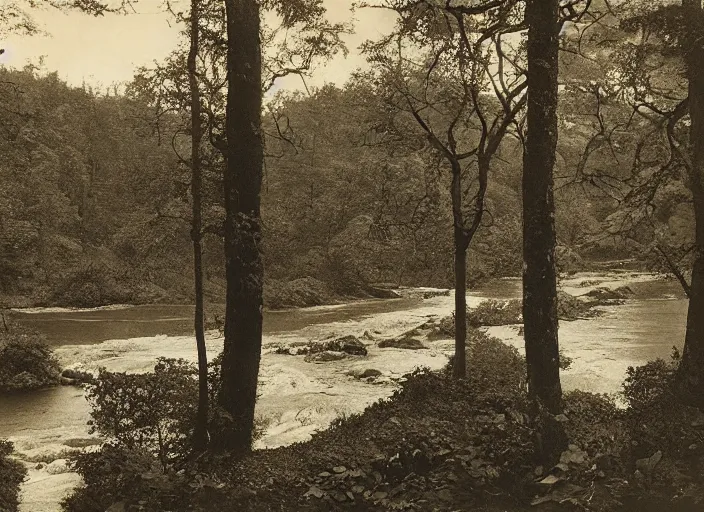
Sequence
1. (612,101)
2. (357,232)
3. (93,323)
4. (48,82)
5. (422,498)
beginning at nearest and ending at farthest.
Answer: (422,498) < (612,101) < (93,323) < (357,232) < (48,82)

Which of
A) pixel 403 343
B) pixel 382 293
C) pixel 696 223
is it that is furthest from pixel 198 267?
pixel 382 293

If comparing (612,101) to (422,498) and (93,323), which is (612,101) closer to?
(422,498)

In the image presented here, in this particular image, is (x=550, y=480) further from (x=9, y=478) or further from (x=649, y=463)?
(x=9, y=478)

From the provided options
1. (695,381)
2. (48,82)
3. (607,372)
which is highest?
(48,82)

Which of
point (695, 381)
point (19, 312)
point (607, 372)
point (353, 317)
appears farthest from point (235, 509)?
point (19, 312)

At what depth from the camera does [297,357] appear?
1900 cm

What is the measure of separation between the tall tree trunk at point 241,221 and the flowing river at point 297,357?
283 cm

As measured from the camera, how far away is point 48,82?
5691 cm

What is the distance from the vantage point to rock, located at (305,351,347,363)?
1832 cm

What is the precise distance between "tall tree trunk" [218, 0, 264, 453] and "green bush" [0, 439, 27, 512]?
114 inches

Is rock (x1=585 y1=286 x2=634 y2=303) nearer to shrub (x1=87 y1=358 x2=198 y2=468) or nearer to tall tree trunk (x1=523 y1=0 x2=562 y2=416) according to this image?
tall tree trunk (x1=523 y1=0 x2=562 y2=416)

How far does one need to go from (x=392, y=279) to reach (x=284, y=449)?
107 feet

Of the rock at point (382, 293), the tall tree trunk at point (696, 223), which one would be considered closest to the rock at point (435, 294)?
the rock at point (382, 293)

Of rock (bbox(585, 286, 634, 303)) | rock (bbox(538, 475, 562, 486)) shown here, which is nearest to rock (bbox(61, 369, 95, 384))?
rock (bbox(538, 475, 562, 486))
